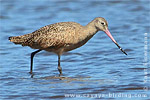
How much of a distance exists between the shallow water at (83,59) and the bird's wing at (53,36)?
0.49m

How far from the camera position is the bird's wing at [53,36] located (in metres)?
7.36

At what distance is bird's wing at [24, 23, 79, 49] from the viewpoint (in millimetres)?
7359

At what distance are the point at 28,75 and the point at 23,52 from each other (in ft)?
5.37

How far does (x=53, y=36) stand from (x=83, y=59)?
1137 mm

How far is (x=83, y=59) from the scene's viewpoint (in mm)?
8414

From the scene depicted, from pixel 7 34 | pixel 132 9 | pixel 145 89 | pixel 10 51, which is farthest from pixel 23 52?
pixel 132 9

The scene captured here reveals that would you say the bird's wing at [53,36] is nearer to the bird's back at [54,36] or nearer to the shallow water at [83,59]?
the bird's back at [54,36]

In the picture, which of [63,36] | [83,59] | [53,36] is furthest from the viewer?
[83,59]

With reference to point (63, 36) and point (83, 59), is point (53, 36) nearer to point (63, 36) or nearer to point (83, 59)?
point (63, 36)

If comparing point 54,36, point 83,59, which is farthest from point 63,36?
point 83,59

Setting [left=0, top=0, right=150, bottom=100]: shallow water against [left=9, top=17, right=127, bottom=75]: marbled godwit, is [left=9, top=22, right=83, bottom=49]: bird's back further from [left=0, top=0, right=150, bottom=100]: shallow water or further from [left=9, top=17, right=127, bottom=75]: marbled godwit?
[left=0, top=0, right=150, bottom=100]: shallow water

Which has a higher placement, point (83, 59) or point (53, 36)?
point (53, 36)

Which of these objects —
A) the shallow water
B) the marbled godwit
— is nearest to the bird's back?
the marbled godwit

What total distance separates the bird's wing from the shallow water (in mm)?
491
